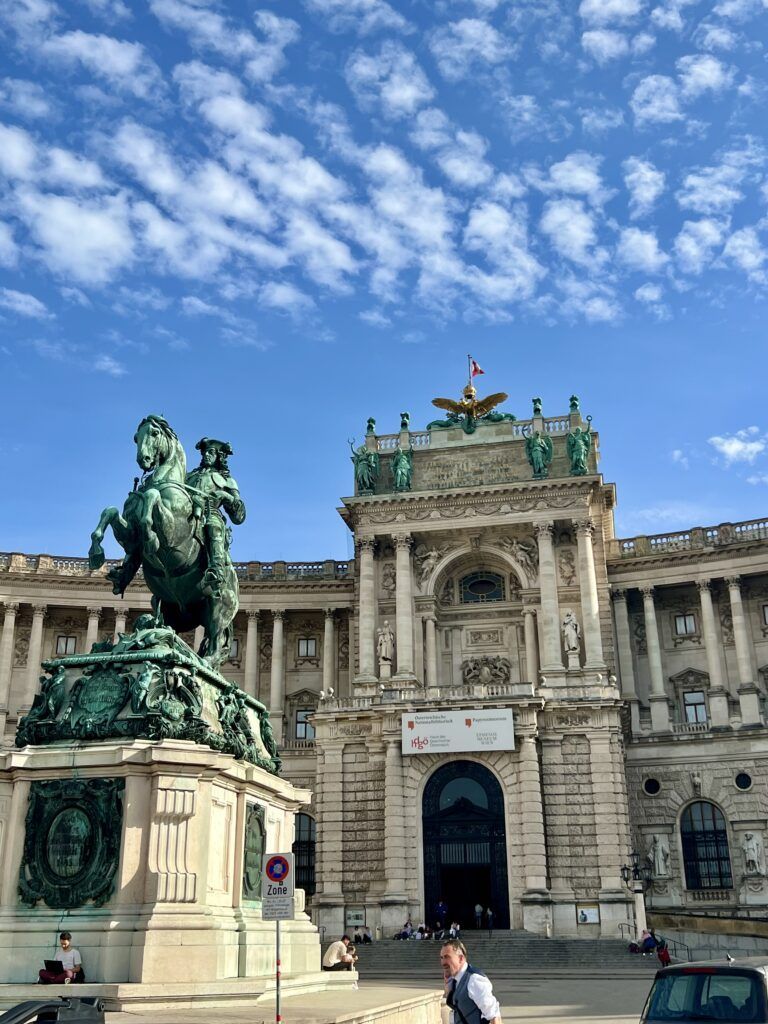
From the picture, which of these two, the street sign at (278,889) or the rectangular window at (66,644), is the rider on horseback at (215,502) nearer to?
the street sign at (278,889)

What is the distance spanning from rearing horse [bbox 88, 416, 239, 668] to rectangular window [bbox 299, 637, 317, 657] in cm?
4024

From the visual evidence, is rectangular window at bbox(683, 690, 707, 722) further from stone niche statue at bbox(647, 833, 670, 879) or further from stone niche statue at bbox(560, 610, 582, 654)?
stone niche statue at bbox(560, 610, 582, 654)

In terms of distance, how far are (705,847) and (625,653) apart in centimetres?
1005

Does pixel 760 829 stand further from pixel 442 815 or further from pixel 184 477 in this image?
pixel 184 477

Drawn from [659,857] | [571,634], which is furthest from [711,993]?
[659,857]

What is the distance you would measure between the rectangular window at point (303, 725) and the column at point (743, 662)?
70.8 ft

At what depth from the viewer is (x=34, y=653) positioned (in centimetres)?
5391

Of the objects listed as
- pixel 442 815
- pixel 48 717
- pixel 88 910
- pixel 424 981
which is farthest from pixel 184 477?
pixel 442 815

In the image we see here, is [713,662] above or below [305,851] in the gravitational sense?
above

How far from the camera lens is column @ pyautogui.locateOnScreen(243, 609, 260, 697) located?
5484 cm

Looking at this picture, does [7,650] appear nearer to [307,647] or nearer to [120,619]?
[120,619]

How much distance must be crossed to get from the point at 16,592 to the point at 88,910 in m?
44.7

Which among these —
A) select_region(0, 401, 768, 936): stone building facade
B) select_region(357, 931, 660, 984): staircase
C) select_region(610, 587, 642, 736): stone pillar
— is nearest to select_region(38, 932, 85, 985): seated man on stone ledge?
select_region(357, 931, 660, 984): staircase

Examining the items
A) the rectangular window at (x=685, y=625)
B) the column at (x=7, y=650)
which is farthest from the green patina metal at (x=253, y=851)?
the rectangular window at (x=685, y=625)
